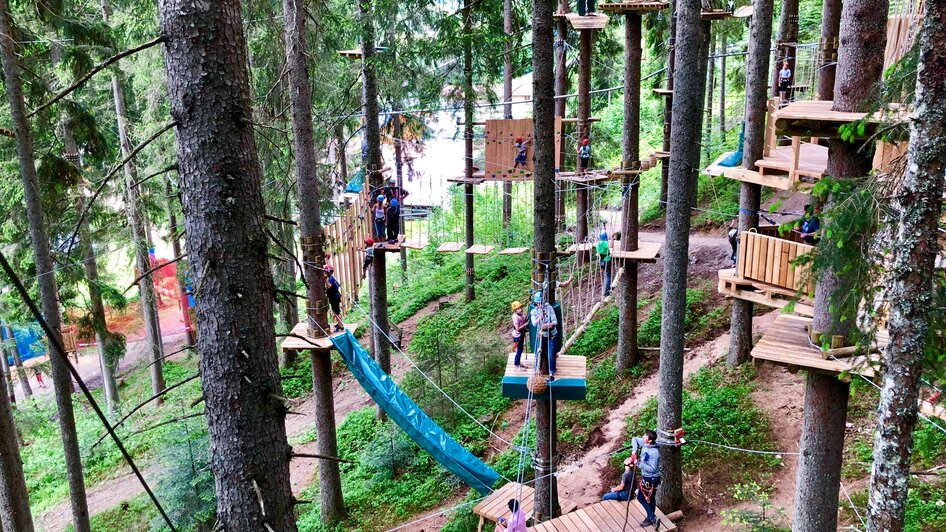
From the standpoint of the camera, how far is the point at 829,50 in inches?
317

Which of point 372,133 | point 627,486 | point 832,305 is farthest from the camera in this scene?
point 372,133

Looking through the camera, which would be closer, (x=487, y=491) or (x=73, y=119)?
(x=487, y=491)

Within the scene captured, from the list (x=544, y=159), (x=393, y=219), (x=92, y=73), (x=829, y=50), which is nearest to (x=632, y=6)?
(x=829, y=50)

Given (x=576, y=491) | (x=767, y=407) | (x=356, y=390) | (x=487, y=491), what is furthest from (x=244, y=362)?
(x=356, y=390)

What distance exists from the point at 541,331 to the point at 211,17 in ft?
13.6

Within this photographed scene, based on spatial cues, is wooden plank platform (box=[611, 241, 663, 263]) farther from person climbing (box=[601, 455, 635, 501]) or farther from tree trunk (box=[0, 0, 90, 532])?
tree trunk (box=[0, 0, 90, 532])

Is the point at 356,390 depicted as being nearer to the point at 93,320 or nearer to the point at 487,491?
the point at 93,320

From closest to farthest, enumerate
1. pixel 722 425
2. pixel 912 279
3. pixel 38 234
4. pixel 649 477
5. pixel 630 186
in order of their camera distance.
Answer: pixel 912 279 → pixel 649 477 → pixel 38 234 → pixel 722 425 → pixel 630 186

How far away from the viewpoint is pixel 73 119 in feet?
27.9

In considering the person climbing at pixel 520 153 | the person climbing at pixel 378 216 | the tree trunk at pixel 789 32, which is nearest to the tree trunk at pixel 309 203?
the person climbing at pixel 378 216

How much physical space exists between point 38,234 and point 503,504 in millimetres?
6159

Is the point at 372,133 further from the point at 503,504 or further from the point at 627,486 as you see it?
the point at 627,486

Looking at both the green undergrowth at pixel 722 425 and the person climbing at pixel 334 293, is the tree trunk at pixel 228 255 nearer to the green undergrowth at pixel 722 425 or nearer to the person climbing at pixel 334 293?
the person climbing at pixel 334 293

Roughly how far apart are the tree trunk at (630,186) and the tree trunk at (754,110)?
4.66 ft
